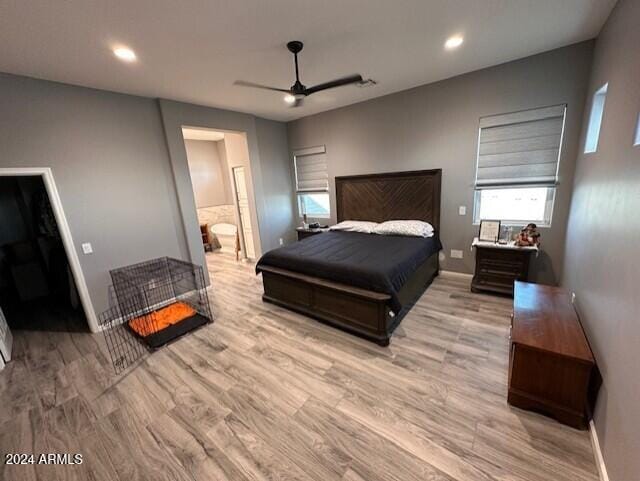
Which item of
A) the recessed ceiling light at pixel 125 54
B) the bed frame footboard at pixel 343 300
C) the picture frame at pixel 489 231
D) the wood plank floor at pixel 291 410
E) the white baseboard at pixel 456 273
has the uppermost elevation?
the recessed ceiling light at pixel 125 54

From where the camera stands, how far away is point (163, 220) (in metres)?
3.58

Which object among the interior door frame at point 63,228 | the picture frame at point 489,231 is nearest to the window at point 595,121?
the picture frame at point 489,231

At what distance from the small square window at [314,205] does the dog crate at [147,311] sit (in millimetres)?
2707

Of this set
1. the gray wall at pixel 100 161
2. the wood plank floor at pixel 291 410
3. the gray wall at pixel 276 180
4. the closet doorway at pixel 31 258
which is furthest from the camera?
the gray wall at pixel 276 180

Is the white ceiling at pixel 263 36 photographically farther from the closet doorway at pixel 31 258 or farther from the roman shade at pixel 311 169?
the closet doorway at pixel 31 258

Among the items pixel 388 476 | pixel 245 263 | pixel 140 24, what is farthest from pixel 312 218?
pixel 388 476

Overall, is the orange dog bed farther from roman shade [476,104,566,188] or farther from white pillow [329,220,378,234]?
roman shade [476,104,566,188]

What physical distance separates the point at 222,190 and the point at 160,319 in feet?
15.3

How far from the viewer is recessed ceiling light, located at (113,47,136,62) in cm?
219

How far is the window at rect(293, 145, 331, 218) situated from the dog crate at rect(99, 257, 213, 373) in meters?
2.76

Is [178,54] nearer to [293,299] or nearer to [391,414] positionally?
[293,299]

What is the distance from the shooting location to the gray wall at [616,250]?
3.75 feet

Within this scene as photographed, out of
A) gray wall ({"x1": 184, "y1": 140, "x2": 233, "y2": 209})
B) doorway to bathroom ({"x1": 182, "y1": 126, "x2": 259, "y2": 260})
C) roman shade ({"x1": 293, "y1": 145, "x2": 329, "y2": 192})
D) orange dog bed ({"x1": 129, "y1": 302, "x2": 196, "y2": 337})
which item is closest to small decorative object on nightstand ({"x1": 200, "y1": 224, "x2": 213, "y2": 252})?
doorway to bathroom ({"x1": 182, "y1": 126, "x2": 259, "y2": 260})

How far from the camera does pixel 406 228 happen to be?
12.1 feet
